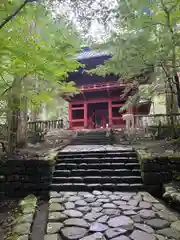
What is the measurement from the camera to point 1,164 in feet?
17.8

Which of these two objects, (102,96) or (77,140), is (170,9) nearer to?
(77,140)

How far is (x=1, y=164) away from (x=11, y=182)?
0.56m

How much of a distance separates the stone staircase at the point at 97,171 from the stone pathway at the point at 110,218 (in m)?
0.40

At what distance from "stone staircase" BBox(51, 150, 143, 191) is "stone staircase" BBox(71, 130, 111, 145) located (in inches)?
129

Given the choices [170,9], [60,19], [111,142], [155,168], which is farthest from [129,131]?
[60,19]

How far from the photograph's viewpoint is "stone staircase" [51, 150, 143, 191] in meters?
5.00

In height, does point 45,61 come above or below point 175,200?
above

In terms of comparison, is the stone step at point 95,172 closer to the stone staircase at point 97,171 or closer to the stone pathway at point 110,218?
the stone staircase at point 97,171

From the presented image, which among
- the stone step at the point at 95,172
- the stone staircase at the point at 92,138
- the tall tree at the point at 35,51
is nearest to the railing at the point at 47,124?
the stone staircase at the point at 92,138

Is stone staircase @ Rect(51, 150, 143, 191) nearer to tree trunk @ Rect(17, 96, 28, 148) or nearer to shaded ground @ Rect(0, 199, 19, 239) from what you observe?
shaded ground @ Rect(0, 199, 19, 239)

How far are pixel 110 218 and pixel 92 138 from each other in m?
7.36

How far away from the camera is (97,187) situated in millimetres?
4965

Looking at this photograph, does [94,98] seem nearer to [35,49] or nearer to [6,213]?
[35,49]

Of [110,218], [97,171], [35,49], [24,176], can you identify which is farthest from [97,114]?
[110,218]
